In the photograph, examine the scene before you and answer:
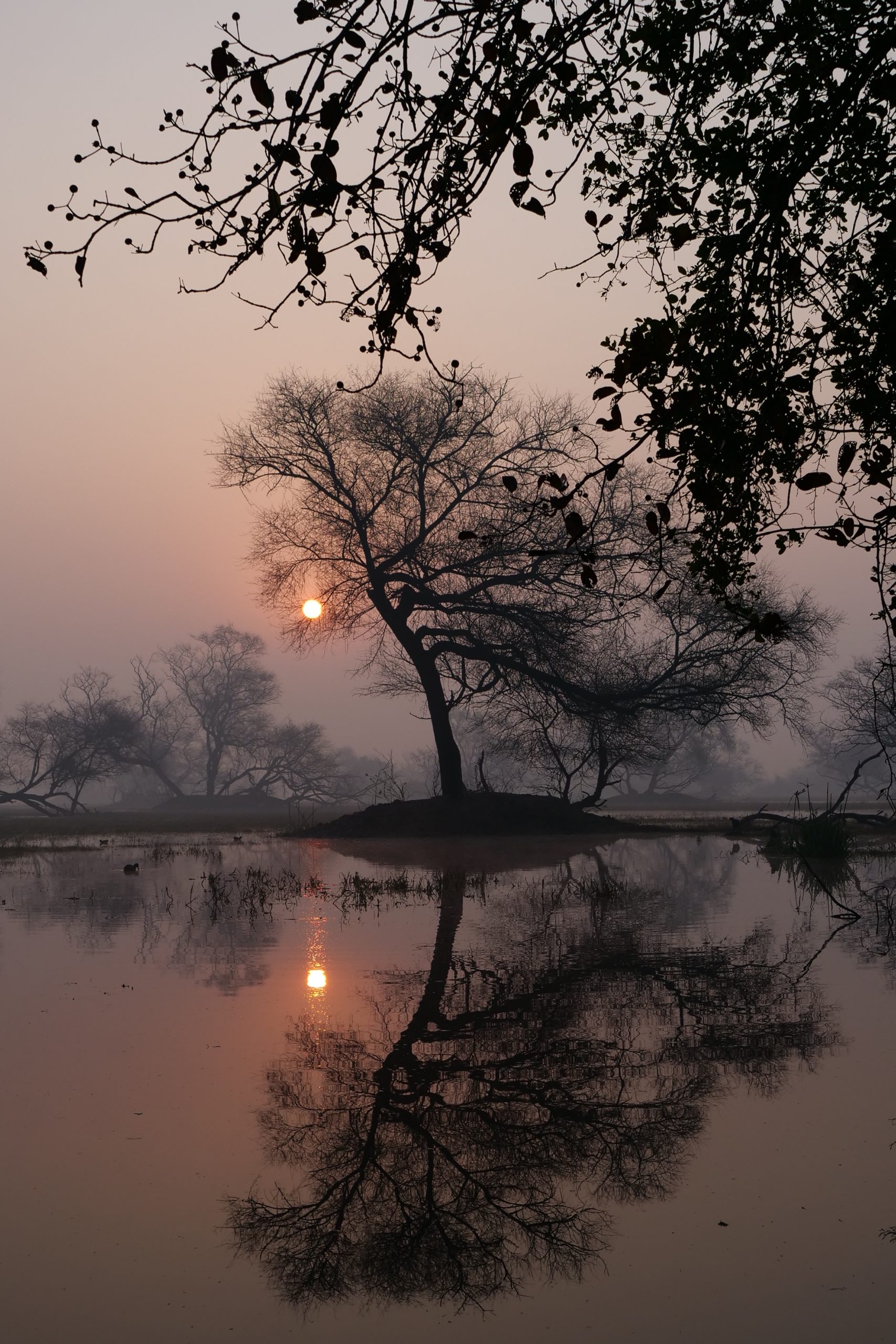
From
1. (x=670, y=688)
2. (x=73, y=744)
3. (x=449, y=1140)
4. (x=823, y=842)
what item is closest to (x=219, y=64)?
(x=449, y=1140)

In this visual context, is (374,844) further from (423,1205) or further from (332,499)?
(423,1205)

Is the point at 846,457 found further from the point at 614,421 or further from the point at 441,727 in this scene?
the point at 441,727

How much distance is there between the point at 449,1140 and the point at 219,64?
4446mm

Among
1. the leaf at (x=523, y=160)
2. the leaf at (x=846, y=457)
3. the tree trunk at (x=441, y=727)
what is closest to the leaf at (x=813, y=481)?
the leaf at (x=846, y=457)

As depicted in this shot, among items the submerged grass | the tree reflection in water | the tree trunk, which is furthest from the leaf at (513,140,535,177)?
the tree trunk

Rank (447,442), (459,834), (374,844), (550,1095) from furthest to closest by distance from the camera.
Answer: (447,442) < (459,834) < (374,844) < (550,1095)

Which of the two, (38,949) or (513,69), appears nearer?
(513,69)

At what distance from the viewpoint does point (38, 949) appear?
9.03m

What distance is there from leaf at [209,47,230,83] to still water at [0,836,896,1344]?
432cm

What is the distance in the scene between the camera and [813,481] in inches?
178

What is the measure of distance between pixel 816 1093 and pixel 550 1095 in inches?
44.9

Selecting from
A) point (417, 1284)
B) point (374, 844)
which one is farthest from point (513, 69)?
point (374, 844)

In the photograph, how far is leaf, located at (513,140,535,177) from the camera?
473 centimetres

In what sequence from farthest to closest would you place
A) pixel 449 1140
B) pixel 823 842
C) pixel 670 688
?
pixel 670 688 → pixel 823 842 → pixel 449 1140
